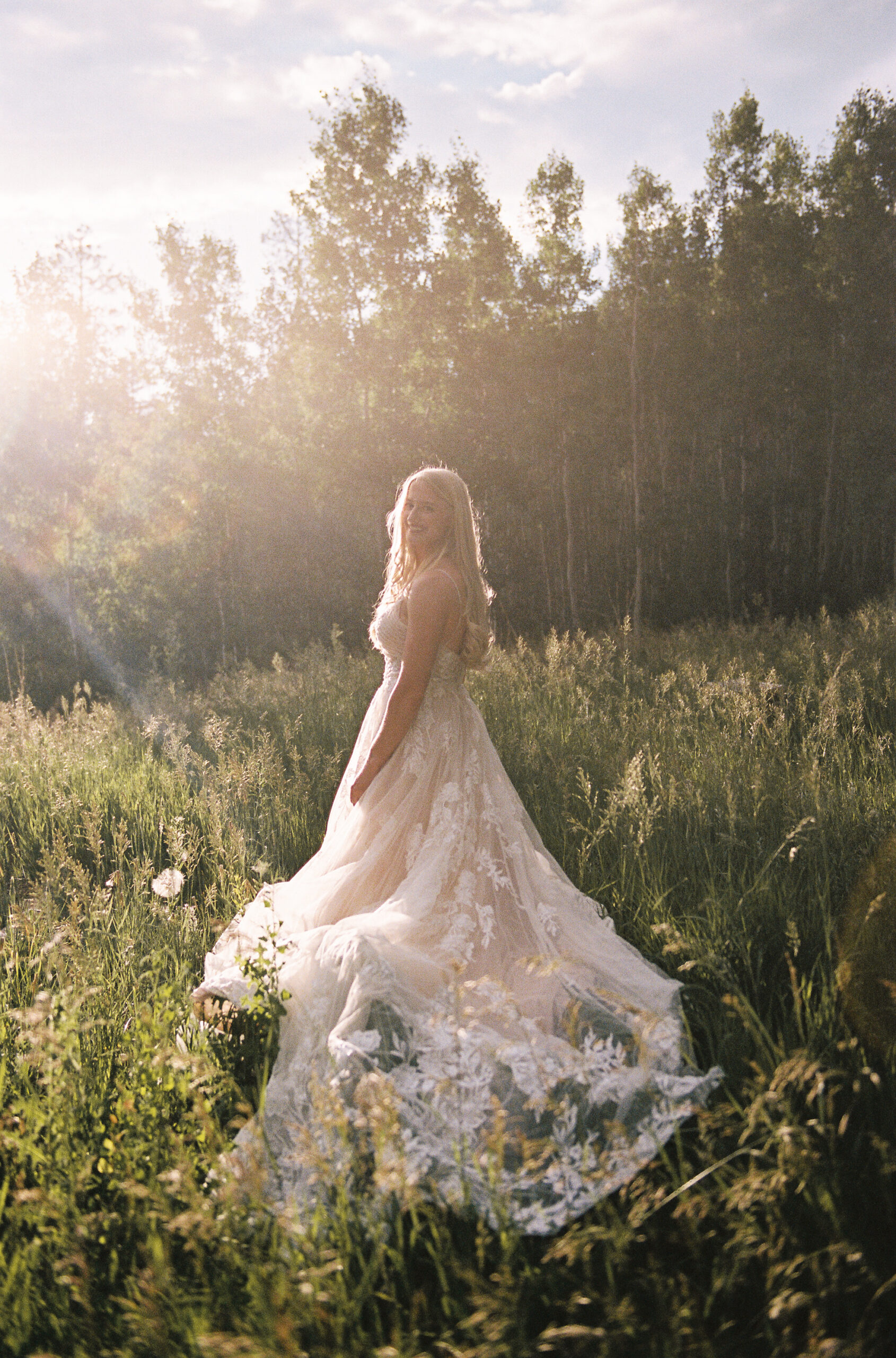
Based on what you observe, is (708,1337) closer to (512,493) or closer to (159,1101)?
(159,1101)

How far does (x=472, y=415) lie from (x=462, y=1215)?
622 inches

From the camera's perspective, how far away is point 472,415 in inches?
628

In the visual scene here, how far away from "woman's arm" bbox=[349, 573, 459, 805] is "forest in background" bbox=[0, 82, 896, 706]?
1124 centimetres

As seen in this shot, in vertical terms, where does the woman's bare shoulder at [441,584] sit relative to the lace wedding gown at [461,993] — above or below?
above

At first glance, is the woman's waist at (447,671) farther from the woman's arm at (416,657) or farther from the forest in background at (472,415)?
the forest in background at (472,415)

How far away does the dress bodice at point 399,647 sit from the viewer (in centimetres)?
334

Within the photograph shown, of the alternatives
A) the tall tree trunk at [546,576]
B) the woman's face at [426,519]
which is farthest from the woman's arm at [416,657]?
the tall tree trunk at [546,576]

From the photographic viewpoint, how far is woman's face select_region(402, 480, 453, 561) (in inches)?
132

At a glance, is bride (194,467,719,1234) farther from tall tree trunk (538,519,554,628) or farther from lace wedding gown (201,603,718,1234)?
tall tree trunk (538,519,554,628)

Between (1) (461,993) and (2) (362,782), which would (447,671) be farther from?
(1) (461,993)

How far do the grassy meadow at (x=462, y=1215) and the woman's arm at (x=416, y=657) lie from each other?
744 millimetres

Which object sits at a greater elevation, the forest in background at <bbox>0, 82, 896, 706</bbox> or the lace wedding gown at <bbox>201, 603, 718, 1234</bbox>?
the forest in background at <bbox>0, 82, 896, 706</bbox>

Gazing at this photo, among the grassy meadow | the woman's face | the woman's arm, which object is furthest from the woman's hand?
the woman's face

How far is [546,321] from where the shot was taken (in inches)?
627
